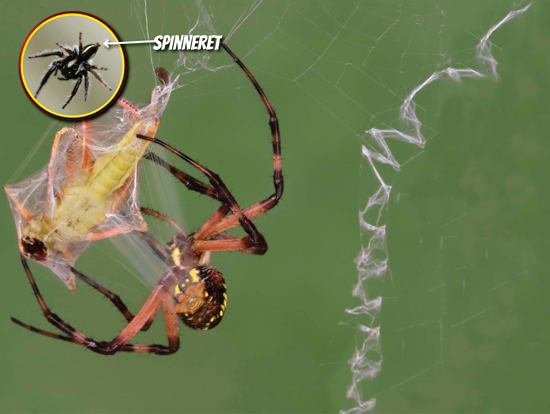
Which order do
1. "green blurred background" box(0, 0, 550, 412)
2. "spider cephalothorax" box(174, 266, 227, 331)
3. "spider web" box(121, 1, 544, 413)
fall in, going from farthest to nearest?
"green blurred background" box(0, 0, 550, 412) < "spider web" box(121, 1, 544, 413) < "spider cephalothorax" box(174, 266, 227, 331)

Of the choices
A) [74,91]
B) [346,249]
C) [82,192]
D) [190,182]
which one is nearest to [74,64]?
[74,91]

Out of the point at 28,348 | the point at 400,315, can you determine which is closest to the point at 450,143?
the point at 400,315

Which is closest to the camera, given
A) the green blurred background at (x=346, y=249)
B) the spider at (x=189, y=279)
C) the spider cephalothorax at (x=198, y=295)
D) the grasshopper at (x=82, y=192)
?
the grasshopper at (x=82, y=192)

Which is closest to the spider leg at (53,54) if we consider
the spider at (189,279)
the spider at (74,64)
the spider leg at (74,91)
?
the spider at (74,64)

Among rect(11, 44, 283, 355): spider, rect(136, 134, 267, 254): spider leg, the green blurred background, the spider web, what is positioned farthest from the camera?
the green blurred background

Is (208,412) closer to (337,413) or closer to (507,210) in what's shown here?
(337,413)

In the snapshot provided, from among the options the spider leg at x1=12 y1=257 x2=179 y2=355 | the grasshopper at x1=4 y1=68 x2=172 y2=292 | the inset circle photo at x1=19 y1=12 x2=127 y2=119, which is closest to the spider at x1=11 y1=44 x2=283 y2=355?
the spider leg at x1=12 y1=257 x2=179 y2=355

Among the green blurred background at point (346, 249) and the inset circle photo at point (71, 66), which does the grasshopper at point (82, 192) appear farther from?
the green blurred background at point (346, 249)

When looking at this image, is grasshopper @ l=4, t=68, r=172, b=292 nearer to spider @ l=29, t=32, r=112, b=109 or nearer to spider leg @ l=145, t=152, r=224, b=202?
spider leg @ l=145, t=152, r=224, b=202
